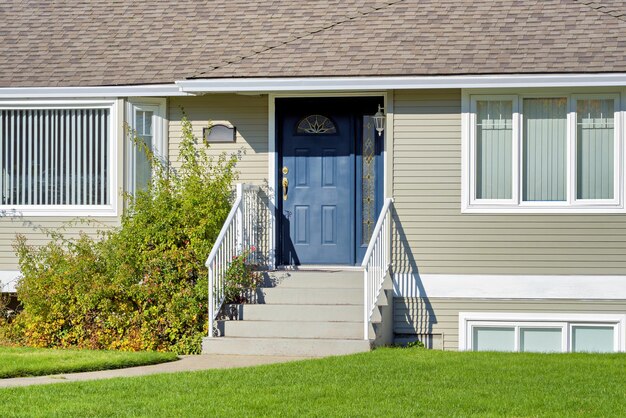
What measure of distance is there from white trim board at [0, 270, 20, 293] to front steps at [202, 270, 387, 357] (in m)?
3.69

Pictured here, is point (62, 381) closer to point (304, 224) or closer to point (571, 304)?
point (304, 224)

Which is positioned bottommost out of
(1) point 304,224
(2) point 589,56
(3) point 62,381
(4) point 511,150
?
(3) point 62,381

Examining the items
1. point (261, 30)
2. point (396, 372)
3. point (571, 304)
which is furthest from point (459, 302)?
point (261, 30)

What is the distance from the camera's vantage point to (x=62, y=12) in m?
18.0

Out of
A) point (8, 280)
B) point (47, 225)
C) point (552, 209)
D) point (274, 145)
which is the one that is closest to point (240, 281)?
point (274, 145)

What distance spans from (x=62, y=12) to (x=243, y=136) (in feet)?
13.0

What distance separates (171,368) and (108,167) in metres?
4.58

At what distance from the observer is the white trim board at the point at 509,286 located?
14.9 m

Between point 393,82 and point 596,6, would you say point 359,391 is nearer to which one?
point 393,82

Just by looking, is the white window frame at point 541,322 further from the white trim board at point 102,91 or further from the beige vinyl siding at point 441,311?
the white trim board at point 102,91

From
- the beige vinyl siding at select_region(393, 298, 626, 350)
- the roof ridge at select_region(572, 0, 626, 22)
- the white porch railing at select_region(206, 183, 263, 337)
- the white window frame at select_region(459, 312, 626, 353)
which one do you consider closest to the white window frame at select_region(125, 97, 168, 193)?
the white porch railing at select_region(206, 183, 263, 337)

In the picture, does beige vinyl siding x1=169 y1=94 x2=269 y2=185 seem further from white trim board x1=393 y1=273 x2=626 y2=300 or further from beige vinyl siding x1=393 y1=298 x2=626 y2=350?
beige vinyl siding x1=393 y1=298 x2=626 y2=350

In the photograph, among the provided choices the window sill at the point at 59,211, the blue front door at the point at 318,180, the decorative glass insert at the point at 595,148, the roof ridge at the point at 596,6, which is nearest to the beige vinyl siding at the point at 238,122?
the blue front door at the point at 318,180

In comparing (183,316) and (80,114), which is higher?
(80,114)
